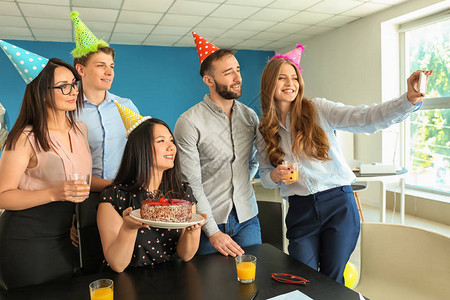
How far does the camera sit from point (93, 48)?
7.13 ft

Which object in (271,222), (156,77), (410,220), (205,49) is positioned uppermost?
(156,77)

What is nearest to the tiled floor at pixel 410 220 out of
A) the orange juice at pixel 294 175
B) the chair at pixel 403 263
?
the chair at pixel 403 263

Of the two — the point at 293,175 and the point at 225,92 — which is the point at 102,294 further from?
the point at 225,92

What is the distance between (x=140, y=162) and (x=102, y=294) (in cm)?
61

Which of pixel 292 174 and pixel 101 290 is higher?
pixel 292 174

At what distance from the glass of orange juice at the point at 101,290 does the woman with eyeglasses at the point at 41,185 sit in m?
0.37

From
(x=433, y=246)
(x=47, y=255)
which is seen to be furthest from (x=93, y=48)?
(x=433, y=246)

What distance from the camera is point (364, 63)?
570 cm

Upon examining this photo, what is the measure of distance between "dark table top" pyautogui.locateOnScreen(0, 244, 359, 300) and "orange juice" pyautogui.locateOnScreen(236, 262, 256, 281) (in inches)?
1.0

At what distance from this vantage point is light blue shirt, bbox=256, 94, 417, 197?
1741 millimetres

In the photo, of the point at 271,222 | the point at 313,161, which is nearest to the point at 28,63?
the point at 313,161

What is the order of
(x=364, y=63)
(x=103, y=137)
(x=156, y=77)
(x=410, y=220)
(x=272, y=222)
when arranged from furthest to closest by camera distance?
(x=156, y=77)
(x=364, y=63)
(x=410, y=220)
(x=272, y=222)
(x=103, y=137)

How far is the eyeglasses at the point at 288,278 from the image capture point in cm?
122

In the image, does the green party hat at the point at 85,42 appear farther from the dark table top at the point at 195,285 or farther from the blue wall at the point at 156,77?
the blue wall at the point at 156,77
